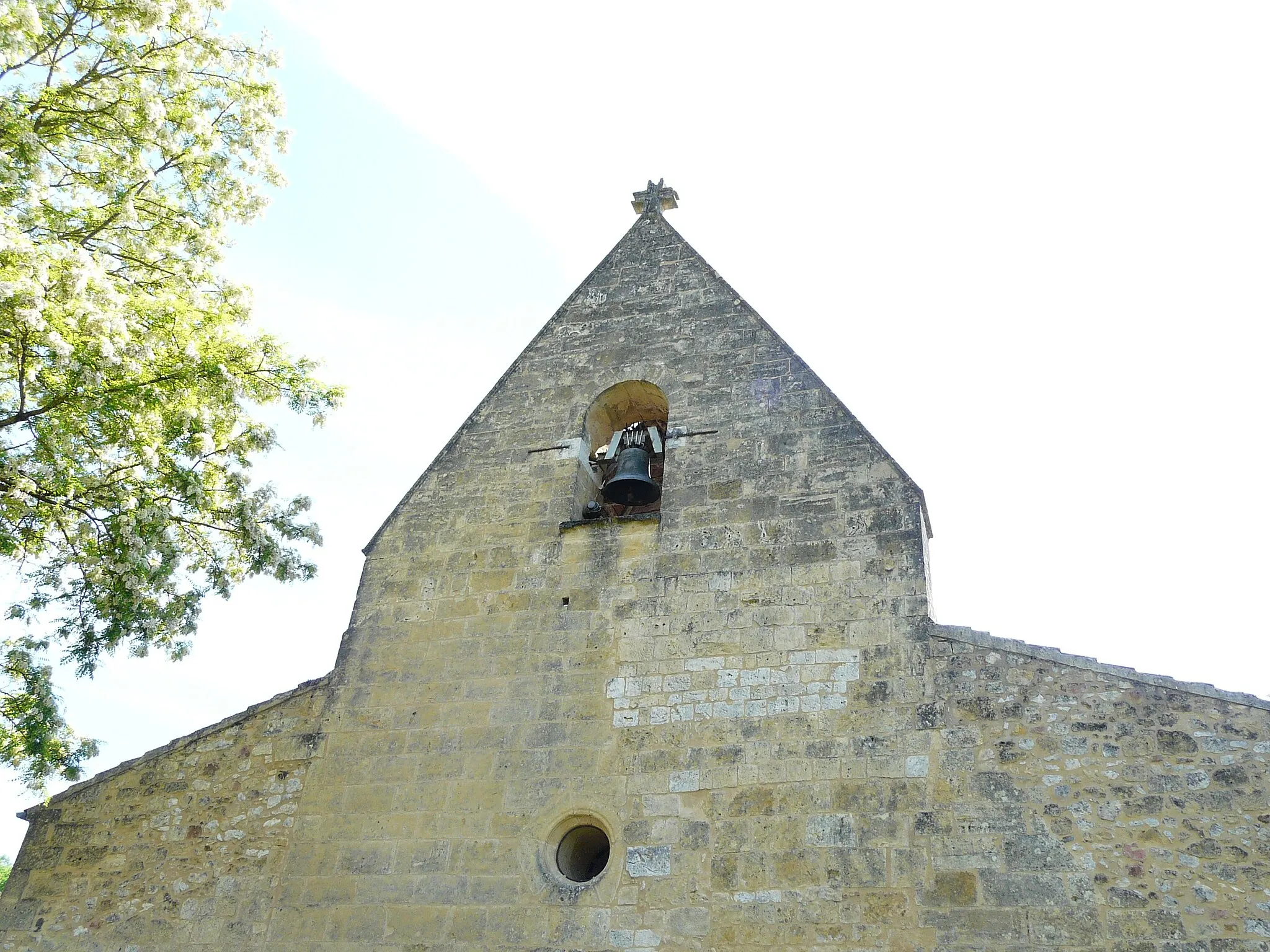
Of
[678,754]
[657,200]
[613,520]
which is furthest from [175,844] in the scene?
[657,200]

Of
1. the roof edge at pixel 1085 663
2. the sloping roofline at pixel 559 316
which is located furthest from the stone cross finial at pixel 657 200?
the roof edge at pixel 1085 663

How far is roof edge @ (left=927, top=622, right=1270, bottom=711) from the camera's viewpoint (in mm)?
6910

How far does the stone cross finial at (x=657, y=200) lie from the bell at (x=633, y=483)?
10.1 ft

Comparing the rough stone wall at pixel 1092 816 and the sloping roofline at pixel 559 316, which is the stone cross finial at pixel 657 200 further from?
the rough stone wall at pixel 1092 816

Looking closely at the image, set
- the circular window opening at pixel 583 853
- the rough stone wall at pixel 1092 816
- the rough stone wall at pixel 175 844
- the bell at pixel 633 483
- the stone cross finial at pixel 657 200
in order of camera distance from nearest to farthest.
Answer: the rough stone wall at pixel 1092 816, the circular window opening at pixel 583 853, the rough stone wall at pixel 175 844, the bell at pixel 633 483, the stone cross finial at pixel 657 200

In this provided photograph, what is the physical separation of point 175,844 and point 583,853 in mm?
3153

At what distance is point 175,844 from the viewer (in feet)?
27.8

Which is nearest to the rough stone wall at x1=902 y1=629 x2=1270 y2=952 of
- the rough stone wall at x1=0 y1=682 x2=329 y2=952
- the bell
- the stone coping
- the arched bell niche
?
the stone coping

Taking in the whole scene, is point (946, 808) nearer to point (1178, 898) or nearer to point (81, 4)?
point (1178, 898)

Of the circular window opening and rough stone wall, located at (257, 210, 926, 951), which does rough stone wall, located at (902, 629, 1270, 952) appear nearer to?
rough stone wall, located at (257, 210, 926, 951)

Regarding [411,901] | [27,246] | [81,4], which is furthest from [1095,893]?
[81,4]

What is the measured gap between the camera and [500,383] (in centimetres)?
1082

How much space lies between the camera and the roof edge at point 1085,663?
22.7ft

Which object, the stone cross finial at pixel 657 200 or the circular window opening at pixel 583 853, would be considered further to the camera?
the stone cross finial at pixel 657 200
